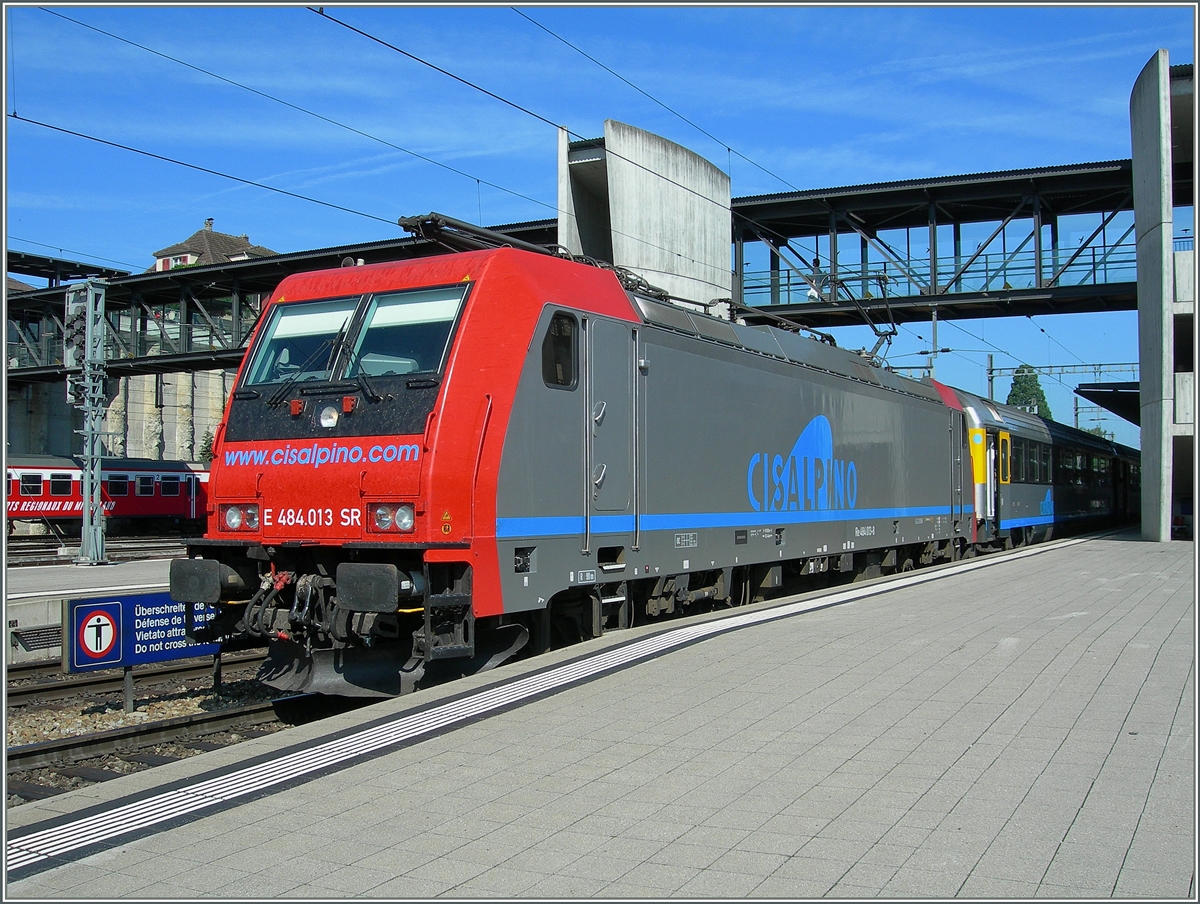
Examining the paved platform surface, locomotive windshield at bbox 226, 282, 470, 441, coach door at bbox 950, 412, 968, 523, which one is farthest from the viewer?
coach door at bbox 950, 412, 968, 523

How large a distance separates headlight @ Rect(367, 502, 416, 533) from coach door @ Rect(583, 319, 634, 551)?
6.10ft

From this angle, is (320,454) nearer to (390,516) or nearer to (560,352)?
(390,516)

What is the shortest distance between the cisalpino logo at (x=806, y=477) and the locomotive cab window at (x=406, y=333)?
496cm

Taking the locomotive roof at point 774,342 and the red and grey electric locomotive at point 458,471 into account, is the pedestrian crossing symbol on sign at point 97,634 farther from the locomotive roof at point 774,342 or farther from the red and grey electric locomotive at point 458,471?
the locomotive roof at point 774,342

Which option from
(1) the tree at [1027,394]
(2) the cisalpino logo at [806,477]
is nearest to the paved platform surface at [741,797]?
(2) the cisalpino logo at [806,477]

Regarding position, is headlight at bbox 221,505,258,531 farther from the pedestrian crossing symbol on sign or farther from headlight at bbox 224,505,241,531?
the pedestrian crossing symbol on sign

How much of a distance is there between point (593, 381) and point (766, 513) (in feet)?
13.9

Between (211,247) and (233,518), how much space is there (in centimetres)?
7088

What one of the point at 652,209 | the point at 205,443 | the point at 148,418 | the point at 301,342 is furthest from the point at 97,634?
the point at 205,443

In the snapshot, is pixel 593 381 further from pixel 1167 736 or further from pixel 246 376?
pixel 1167 736

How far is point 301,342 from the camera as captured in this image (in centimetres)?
888

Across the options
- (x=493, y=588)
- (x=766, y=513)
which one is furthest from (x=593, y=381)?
(x=766, y=513)

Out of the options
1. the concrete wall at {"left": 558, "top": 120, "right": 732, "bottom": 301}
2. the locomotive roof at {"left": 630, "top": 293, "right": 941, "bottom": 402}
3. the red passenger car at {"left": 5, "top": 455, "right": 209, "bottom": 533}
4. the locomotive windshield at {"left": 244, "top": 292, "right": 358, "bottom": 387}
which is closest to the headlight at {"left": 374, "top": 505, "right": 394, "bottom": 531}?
the locomotive windshield at {"left": 244, "top": 292, "right": 358, "bottom": 387}

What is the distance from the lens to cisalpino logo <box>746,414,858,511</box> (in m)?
12.3
